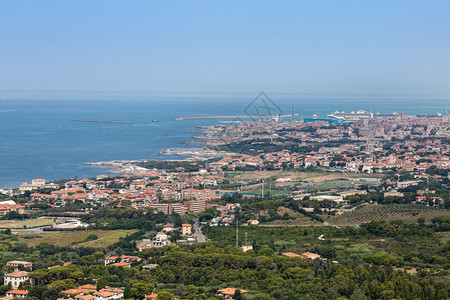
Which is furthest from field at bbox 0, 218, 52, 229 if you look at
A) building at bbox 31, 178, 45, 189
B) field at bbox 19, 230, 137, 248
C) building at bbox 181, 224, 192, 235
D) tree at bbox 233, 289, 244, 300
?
tree at bbox 233, 289, 244, 300

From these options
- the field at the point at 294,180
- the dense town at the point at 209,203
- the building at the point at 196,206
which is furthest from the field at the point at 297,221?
the field at the point at 294,180

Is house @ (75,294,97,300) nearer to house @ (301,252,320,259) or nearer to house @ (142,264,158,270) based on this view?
house @ (142,264,158,270)

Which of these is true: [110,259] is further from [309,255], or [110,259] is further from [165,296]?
[309,255]

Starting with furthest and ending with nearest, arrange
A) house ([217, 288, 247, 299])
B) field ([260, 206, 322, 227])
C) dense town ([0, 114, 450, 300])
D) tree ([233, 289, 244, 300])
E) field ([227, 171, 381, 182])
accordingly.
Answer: field ([227, 171, 381, 182]), field ([260, 206, 322, 227]), dense town ([0, 114, 450, 300]), house ([217, 288, 247, 299]), tree ([233, 289, 244, 300])

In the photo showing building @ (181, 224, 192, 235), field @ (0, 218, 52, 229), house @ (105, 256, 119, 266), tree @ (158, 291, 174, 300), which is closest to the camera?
tree @ (158, 291, 174, 300)

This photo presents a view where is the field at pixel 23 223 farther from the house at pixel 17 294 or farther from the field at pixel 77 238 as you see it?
the house at pixel 17 294

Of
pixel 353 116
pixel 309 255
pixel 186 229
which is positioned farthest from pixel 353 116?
pixel 309 255

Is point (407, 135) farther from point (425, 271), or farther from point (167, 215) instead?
point (425, 271)
